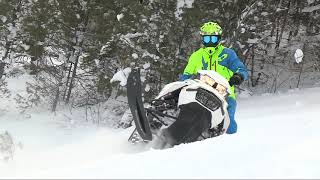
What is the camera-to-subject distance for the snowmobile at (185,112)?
17.0 feet

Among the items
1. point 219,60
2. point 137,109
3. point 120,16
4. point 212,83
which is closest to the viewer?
point 137,109

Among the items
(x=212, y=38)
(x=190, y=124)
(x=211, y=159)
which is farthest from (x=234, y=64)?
(x=211, y=159)


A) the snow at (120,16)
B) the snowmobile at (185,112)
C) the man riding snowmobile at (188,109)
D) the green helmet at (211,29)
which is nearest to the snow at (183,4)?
the snow at (120,16)

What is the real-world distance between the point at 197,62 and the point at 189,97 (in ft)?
3.81

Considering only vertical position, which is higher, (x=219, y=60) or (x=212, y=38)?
(x=212, y=38)

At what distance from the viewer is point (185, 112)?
17.4 feet

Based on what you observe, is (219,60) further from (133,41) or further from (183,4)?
(133,41)

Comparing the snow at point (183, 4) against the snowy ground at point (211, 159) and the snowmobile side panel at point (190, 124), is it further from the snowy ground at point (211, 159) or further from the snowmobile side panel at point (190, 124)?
the snowmobile side panel at point (190, 124)

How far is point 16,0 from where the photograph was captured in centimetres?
1453

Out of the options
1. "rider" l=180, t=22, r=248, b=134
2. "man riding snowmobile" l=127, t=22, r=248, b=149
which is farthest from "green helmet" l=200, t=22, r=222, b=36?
"man riding snowmobile" l=127, t=22, r=248, b=149

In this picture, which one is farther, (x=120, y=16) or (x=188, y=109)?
(x=120, y=16)

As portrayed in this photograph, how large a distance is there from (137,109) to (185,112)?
50cm

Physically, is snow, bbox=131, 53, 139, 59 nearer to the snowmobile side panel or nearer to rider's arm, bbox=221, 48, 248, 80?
rider's arm, bbox=221, 48, 248, 80

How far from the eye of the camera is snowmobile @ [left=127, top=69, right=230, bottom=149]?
5172 millimetres
